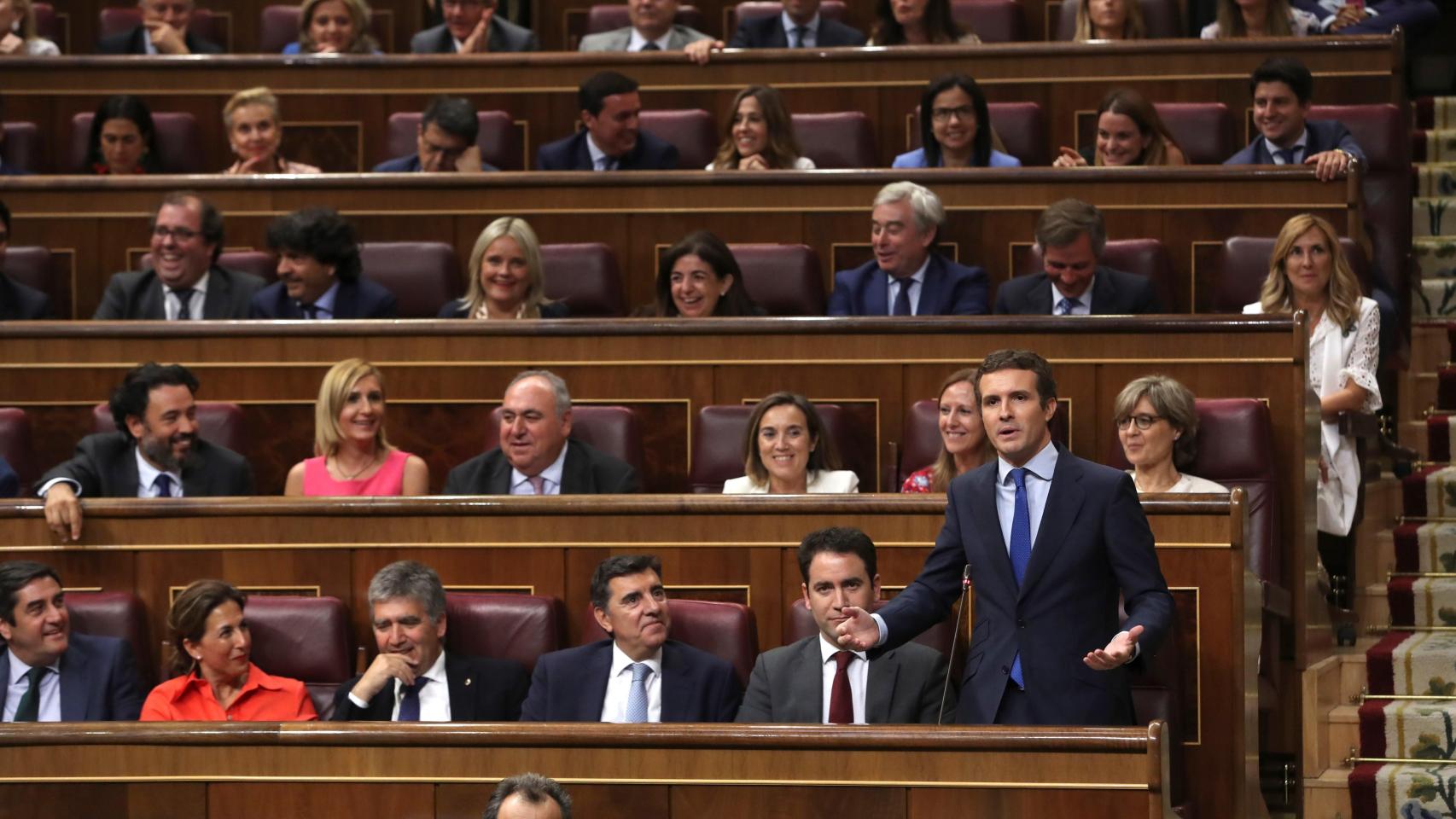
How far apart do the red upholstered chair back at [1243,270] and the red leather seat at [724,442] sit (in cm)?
69

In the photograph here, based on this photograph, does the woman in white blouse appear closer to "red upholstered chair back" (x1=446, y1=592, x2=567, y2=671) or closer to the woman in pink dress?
"red upholstered chair back" (x1=446, y1=592, x2=567, y2=671)

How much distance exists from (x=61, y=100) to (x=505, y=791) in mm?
2718

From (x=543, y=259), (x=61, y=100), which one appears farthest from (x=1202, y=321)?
(x=61, y=100)

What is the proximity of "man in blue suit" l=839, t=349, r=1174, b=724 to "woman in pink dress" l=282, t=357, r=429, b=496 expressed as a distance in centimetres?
101

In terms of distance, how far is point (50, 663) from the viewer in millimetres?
2607

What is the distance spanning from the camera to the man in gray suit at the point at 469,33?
14.3 feet

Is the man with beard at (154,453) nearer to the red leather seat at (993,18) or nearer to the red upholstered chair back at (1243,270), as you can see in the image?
the red upholstered chair back at (1243,270)

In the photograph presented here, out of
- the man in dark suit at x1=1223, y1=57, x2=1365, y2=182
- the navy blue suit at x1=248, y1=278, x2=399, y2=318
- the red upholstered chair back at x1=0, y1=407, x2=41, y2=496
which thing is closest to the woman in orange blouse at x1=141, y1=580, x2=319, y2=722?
the red upholstered chair back at x1=0, y1=407, x2=41, y2=496

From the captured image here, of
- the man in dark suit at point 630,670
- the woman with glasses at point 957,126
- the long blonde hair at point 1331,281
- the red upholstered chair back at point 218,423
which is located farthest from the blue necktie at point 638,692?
the woman with glasses at point 957,126

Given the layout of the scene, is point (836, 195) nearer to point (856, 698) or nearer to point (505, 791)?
point (856, 698)

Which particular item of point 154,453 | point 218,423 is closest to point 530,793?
point 154,453

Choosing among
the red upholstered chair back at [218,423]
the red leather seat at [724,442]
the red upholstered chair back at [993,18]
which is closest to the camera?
the red leather seat at [724,442]

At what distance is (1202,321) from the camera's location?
2.98 meters

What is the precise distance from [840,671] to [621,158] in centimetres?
170
